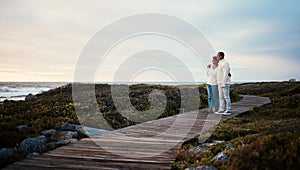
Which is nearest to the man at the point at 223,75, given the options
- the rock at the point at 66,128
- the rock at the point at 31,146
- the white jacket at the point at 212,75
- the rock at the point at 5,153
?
the white jacket at the point at 212,75

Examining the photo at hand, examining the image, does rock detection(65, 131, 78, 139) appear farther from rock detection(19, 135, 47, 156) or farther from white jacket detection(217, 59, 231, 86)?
white jacket detection(217, 59, 231, 86)

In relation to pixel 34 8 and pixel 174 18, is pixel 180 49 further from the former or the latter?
pixel 34 8

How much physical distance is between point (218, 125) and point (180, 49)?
767 centimetres

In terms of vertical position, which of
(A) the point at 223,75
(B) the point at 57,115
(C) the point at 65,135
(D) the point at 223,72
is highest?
(D) the point at 223,72

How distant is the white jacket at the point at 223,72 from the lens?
10.6 meters

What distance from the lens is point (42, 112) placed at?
1184cm

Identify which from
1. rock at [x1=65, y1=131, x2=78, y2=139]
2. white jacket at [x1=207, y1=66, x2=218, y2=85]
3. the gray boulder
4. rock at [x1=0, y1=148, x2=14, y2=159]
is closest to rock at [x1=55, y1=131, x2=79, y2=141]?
rock at [x1=65, y1=131, x2=78, y2=139]

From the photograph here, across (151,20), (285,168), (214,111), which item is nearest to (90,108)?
(214,111)

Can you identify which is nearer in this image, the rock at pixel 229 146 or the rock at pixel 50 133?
the rock at pixel 229 146

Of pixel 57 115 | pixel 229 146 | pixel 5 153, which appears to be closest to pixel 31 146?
pixel 5 153

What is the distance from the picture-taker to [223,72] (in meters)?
10.8

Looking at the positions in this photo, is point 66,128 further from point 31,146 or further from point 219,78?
point 219,78

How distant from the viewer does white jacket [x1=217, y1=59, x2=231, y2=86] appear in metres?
10.6

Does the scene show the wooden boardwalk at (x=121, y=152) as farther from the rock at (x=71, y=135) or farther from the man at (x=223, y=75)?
the man at (x=223, y=75)
